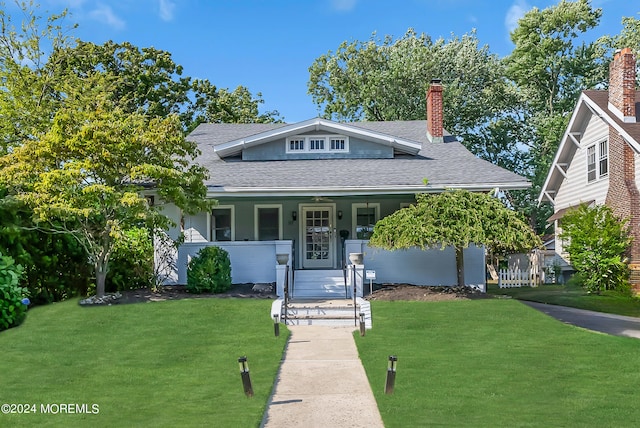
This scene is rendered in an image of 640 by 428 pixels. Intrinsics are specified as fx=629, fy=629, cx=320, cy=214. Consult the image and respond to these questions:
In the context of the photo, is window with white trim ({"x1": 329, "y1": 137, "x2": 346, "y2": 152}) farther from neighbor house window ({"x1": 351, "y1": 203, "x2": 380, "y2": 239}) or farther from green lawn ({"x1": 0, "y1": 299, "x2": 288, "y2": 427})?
green lawn ({"x1": 0, "y1": 299, "x2": 288, "y2": 427})

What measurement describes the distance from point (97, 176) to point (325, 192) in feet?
20.1

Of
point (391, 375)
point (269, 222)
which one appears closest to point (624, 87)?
point (269, 222)

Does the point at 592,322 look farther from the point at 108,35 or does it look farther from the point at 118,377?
the point at 108,35

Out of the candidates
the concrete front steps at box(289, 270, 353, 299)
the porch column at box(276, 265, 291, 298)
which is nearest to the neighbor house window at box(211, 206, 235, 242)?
the concrete front steps at box(289, 270, 353, 299)

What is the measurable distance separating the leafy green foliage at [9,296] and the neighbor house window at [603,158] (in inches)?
759

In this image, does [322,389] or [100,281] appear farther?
[100,281]

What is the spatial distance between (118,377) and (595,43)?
35.6m

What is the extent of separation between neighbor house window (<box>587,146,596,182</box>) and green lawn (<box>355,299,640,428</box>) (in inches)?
472

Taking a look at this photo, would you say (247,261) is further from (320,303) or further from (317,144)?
(317,144)

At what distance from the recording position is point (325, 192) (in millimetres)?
17875

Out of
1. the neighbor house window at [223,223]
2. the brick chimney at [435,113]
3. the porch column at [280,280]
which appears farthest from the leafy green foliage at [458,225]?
the brick chimney at [435,113]

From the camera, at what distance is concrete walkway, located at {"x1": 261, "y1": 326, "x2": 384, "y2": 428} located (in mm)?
7016

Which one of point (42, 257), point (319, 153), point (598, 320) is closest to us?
point (598, 320)

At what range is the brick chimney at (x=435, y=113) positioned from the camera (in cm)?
2356
